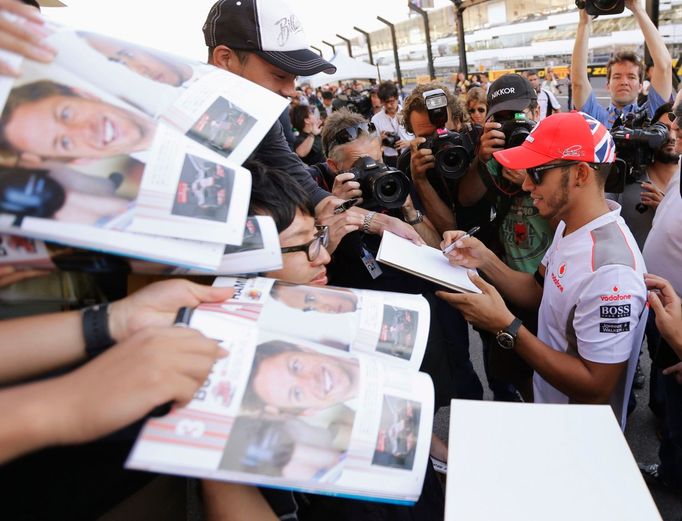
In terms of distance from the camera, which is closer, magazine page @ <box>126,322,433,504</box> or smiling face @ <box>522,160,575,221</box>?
magazine page @ <box>126,322,433,504</box>

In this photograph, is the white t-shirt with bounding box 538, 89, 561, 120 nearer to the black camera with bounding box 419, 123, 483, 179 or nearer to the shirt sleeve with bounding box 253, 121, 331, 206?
the black camera with bounding box 419, 123, 483, 179

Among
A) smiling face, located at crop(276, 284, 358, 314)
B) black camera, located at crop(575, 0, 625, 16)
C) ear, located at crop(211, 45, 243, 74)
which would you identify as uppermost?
black camera, located at crop(575, 0, 625, 16)

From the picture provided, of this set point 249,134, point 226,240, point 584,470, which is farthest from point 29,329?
point 584,470

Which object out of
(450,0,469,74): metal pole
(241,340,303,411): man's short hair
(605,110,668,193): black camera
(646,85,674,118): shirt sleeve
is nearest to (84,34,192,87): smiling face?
(241,340,303,411): man's short hair

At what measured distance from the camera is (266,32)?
1.39 metres

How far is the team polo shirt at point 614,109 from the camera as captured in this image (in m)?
3.14

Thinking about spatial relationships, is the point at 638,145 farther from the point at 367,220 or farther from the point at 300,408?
the point at 300,408

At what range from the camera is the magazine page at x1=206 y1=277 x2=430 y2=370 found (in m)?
0.67

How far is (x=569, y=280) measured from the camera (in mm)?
1412

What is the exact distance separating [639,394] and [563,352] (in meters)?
1.52

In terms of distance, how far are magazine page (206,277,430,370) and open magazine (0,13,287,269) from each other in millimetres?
114

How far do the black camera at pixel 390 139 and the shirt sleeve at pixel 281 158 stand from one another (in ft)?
11.8

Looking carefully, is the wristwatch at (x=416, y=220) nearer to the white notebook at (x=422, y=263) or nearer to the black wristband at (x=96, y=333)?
the white notebook at (x=422, y=263)

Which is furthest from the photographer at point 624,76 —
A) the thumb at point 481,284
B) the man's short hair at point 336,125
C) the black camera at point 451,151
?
the thumb at point 481,284
